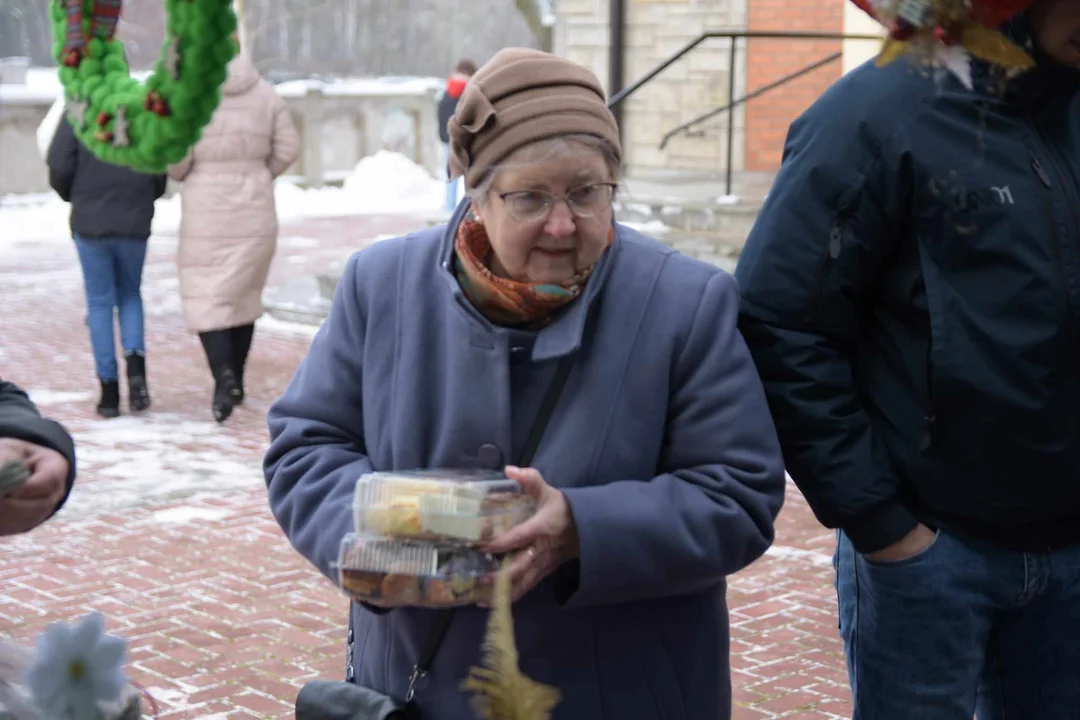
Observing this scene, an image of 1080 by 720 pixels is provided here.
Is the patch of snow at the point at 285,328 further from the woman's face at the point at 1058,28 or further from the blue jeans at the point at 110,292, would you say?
the woman's face at the point at 1058,28

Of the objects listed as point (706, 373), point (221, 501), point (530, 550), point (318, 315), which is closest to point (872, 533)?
point (706, 373)

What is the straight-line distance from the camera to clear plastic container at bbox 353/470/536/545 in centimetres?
210

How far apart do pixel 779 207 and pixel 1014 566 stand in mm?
707

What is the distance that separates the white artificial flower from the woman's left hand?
0.68 m

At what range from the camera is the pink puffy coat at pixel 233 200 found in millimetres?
8844

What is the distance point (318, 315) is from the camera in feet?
41.4

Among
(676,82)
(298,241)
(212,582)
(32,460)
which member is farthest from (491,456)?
(298,241)

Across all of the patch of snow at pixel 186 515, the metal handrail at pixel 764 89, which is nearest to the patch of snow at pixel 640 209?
the metal handrail at pixel 764 89

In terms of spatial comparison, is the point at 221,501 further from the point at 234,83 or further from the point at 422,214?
the point at 422,214

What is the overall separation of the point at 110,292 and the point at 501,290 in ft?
23.8

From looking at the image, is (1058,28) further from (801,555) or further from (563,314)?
(801,555)

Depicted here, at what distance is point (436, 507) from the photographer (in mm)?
2104

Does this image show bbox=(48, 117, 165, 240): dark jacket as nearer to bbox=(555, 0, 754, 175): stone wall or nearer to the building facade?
bbox=(555, 0, 754, 175): stone wall

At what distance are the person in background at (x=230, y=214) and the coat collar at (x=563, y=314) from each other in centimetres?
665
